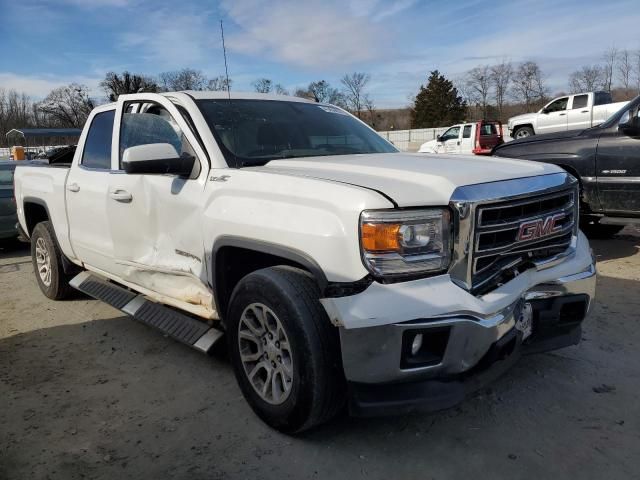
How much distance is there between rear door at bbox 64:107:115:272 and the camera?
4.24 metres

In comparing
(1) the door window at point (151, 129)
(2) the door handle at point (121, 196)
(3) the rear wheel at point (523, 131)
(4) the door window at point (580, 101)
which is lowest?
(3) the rear wheel at point (523, 131)

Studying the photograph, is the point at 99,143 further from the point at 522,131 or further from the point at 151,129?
the point at 522,131

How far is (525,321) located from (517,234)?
1.43ft

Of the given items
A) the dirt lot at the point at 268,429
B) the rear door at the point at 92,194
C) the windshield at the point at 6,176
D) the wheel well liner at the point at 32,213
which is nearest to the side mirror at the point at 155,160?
the rear door at the point at 92,194

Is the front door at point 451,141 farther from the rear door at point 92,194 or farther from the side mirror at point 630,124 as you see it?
the rear door at point 92,194

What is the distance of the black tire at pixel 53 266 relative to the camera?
5332 mm

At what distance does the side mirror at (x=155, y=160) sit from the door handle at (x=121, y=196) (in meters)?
0.63

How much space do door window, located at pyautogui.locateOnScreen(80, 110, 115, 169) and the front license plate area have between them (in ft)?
10.6

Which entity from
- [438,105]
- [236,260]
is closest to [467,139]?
[236,260]

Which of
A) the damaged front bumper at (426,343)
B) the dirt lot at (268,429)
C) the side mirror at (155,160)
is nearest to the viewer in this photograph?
the damaged front bumper at (426,343)

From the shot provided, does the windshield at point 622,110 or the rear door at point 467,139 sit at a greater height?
the windshield at point 622,110

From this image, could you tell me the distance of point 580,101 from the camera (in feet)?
66.9

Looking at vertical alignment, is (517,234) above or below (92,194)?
below

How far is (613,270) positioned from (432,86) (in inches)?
1975
